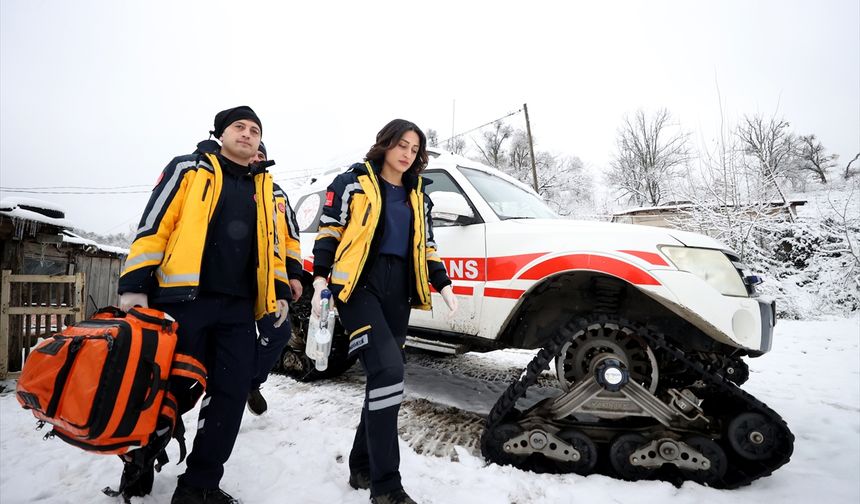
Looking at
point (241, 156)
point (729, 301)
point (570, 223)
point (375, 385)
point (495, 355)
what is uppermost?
point (241, 156)

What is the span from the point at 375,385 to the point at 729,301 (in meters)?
2.11

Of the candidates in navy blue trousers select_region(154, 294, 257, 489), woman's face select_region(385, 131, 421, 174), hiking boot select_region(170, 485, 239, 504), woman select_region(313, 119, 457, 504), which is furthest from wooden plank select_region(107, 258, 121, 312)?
woman's face select_region(385, 131, 421, 174)

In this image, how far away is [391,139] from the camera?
7.85 ft

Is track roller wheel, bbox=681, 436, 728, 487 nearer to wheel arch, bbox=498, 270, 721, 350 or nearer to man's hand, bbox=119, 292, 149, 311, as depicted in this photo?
wheel arch, bbox=498, 270, 721, 350

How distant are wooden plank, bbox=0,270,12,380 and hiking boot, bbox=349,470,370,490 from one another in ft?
17.4

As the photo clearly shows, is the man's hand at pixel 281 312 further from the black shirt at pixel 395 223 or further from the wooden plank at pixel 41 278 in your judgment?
the wooden plank at pixel 41 278

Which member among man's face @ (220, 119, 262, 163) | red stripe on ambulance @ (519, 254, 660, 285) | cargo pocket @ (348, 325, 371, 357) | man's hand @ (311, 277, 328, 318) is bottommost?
cargo pocket @ (348, 325, 371, 357)

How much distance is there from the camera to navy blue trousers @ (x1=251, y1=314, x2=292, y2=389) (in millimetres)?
2336

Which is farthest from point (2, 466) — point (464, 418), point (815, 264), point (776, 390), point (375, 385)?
point (815, 264)

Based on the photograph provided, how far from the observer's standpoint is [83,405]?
1.57 m

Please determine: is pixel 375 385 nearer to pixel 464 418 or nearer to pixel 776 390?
pixel 464 418

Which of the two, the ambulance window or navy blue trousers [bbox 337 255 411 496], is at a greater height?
the ambulance window

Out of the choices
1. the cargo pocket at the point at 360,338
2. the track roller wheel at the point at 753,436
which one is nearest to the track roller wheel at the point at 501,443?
the cargo pocket at the point at 360,338

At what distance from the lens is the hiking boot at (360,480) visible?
2246 millimetres
